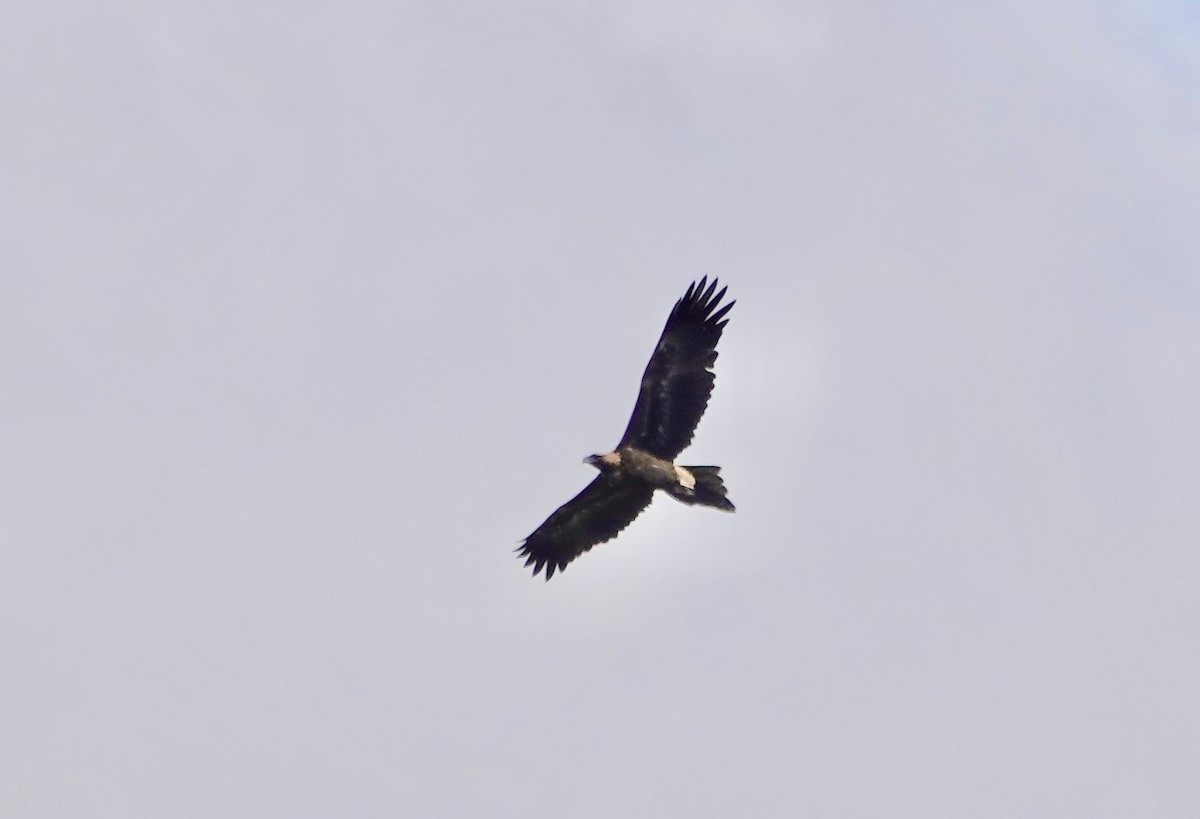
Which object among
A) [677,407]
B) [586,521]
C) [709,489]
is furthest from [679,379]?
[586,521]

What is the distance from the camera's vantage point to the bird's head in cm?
3025

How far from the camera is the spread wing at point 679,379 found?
2970 cm

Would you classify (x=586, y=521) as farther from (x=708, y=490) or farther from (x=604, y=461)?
(x=708, y=490)

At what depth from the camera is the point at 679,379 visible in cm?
2975

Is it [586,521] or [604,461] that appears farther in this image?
[586,521]

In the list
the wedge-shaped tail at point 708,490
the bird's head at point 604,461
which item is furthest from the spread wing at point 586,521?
the wedge-shaped tail at point 708,490

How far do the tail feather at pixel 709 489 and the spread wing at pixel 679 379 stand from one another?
57 cm

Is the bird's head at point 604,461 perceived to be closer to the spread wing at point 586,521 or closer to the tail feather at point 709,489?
the spread wing at point 586,521

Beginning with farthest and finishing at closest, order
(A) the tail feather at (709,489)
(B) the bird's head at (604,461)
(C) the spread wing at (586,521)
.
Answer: (C) the spread wing at (586,521) → (B) the bird's head at (604,461) → (A) the tail feather at (709,489)

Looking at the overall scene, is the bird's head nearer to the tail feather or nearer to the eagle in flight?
the eagle in flight

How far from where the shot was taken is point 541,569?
32688mm

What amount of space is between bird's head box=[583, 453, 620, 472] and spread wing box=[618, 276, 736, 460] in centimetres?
49

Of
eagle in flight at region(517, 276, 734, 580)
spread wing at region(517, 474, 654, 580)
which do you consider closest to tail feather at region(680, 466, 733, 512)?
eagle in flight at region(517, 276, 734, 580)

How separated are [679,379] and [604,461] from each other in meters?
1.82
